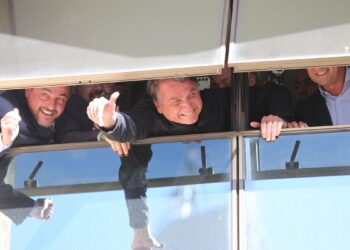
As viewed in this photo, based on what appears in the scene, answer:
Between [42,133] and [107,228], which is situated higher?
[42,133]

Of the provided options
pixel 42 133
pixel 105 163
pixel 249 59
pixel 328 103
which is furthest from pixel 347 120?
pixel 42 133

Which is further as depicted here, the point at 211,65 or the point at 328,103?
the point at 328,103

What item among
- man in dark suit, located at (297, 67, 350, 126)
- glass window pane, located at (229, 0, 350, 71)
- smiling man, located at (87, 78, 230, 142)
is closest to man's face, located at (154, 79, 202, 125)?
smiling man, located at (87, 78, 230, 142)

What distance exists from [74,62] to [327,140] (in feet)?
3.85

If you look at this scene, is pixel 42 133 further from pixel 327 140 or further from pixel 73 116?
pixel 327 140

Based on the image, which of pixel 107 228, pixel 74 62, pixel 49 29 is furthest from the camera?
pixel 49 29

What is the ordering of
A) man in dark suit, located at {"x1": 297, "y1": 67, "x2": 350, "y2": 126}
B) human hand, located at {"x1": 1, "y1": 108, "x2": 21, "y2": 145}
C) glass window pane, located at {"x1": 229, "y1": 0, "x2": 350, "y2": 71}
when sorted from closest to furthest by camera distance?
1. glass window pane, located at {"x1": 229, "y1": 0, "x2": 350, "y2": 71}
2. human hand, located at {"x1": 1, "y1": 108, "x2": 21, "y2": 145}
3. man in dark suit, located at {"x1": 297, "y1": 67, "x2": 350, "y2": 126}

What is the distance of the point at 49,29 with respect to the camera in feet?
12.1

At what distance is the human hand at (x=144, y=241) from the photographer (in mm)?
3141

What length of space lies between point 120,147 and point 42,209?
1.41 ft

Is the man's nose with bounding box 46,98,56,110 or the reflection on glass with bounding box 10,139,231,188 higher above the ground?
the man's nose with bounding box 46,98,56,110

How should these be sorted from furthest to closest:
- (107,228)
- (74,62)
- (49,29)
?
(49,29) < (74,62) < (107,228)

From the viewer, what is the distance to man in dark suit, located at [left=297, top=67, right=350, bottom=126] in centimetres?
351

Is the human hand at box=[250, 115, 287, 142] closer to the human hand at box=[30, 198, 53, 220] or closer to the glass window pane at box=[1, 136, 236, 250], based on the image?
the glass window pane at box=[1, 136, 236, 250]
